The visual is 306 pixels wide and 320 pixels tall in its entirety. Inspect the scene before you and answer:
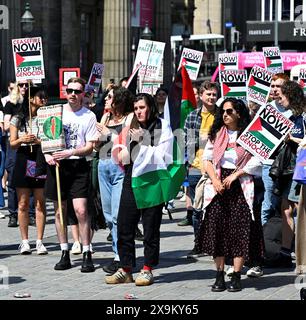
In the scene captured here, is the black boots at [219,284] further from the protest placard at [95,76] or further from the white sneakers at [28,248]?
the protest placard at [95,76]

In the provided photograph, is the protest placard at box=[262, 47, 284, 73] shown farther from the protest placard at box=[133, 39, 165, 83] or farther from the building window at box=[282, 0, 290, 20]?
the building window at box=[282, 0, 290, 20]

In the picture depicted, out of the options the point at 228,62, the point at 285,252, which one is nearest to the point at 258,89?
the point at 228,62

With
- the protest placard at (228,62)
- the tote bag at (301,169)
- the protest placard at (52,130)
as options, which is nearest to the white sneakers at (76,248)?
the protest placard at (52,130)

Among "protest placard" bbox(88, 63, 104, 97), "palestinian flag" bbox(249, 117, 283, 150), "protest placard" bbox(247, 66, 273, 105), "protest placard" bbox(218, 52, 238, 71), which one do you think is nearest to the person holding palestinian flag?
"palestinian flag" bbox(249, 117, 283, 150)

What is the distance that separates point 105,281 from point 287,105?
2696 millimetres

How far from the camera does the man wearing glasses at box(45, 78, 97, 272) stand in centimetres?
1217

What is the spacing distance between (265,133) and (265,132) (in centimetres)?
1

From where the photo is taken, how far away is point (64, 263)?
12273 millimetres

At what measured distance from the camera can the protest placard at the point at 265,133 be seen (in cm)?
1099

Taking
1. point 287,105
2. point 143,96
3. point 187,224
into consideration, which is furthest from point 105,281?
point 187,224

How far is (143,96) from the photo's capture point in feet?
37.5

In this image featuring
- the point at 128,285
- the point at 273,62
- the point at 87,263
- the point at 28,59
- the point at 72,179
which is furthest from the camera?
the point at 273,62

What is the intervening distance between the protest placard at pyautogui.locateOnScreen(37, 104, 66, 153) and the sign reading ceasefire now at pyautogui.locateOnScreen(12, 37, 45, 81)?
2.45m

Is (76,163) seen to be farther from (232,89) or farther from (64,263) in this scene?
(232,89)
